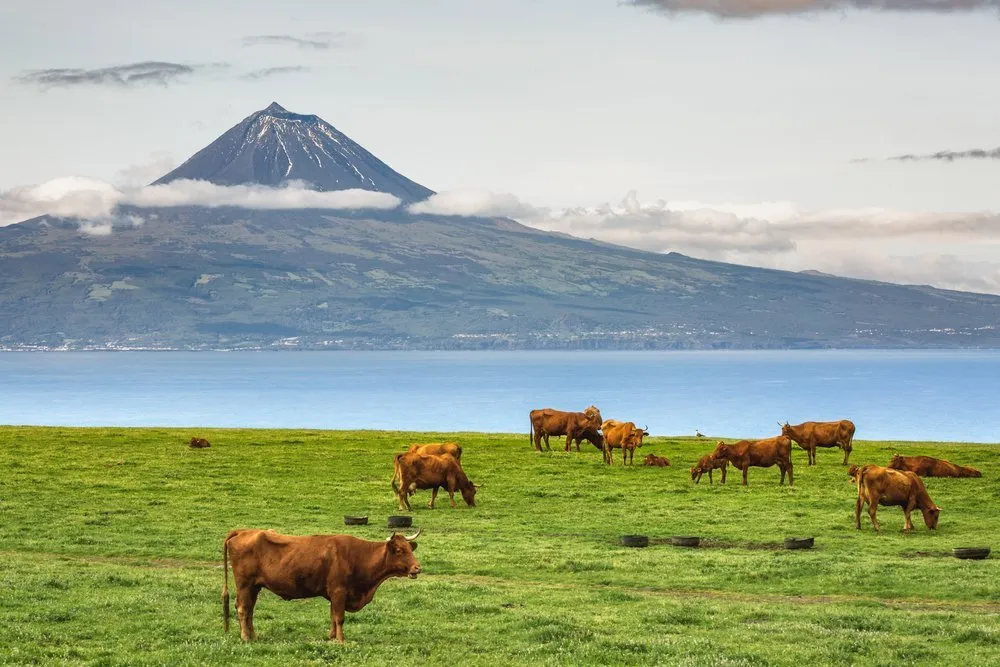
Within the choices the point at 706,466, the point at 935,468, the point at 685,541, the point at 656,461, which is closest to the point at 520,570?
the point at 685,541

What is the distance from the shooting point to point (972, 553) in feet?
84.2

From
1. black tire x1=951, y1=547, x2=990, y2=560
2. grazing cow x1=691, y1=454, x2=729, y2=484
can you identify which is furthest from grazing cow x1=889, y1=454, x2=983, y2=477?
black tire x1=951, y1=547, x2=990, y2=560

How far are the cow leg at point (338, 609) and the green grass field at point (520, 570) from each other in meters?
0.31

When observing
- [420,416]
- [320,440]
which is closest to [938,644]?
[320,440]

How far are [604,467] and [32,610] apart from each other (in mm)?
27180

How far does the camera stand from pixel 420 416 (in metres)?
175

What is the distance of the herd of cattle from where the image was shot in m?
16.8

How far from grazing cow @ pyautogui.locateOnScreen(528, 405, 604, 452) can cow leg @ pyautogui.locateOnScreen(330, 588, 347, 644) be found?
32233mm

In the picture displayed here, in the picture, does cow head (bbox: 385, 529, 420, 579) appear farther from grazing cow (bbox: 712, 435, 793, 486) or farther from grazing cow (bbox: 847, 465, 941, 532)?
grazing cow (bbox: 712, 435, 793, 486)

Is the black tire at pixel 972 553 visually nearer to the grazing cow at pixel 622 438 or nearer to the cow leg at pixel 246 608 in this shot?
the cow leg at pixel 246 608

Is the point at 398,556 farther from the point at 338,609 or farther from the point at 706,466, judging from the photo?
the point at 706,466

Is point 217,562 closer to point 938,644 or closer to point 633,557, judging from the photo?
point 633,557

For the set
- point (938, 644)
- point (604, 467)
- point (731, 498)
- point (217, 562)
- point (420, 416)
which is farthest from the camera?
point (420, 416)

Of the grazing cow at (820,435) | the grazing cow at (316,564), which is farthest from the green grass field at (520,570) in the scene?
the grazing cow at (820,435)
